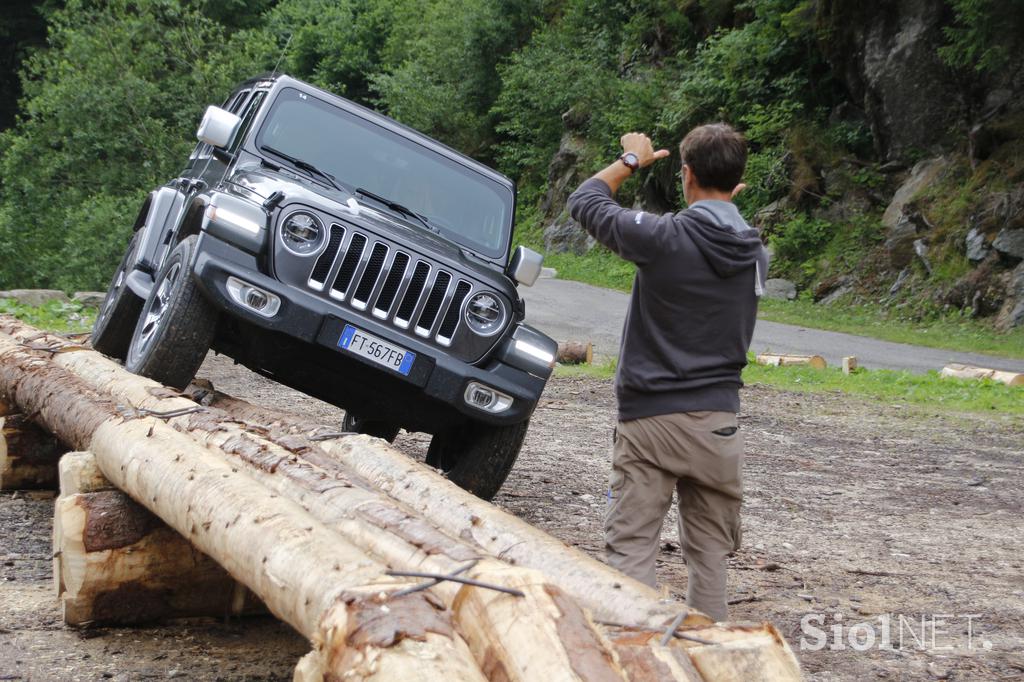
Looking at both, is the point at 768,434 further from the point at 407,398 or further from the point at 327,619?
the point at 327,619

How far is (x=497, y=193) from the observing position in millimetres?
7617

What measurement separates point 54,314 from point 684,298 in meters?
14.3

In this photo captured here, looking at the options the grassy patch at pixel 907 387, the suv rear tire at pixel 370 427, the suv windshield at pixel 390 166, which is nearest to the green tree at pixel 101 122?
the grassy patch at pixel 907 387

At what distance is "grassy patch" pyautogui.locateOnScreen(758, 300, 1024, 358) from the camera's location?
1770 cm

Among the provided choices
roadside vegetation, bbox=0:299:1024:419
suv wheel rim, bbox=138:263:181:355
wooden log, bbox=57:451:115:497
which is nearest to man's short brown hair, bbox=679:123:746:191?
wooden log, bbox=57:451:115:497

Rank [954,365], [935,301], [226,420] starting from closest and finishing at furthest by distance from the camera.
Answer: [226,420] → [954,365] → [935,301]

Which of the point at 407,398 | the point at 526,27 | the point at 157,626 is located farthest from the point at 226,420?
the point at 526,27

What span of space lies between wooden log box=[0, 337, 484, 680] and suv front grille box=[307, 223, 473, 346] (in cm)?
135

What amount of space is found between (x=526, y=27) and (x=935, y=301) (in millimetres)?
24906

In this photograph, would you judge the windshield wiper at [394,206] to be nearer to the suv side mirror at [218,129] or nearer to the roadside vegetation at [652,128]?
the suv side mirror at [218,129]

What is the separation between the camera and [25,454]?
636cm

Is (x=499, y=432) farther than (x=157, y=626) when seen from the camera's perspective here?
Yes

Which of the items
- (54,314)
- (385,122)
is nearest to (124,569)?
(385,122)

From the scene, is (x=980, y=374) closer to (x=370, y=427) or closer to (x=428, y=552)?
(x=370, y=427)
